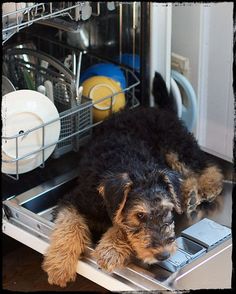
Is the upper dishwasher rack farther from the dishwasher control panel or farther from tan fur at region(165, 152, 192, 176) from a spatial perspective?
the dishwasher control panel

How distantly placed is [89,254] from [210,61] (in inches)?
31.0

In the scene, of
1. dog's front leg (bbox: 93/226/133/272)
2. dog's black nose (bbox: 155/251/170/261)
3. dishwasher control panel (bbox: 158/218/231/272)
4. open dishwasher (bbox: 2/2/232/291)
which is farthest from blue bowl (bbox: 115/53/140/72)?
dog's black nose (bbox: 155/251/170/261)

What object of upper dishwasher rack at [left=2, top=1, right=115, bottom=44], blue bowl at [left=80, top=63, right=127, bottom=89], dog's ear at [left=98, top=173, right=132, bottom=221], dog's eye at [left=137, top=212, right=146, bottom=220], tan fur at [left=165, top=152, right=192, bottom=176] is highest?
upper dishwasher rack at [left=2, top=1, right=115, bottom=44]

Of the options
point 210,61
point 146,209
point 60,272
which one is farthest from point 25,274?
point 210,61

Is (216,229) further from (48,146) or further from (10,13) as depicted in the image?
(10,13)

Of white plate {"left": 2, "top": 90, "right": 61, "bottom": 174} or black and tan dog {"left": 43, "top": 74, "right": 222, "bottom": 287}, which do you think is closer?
black and tan dog {"left": 43, "top": 74, "right": 222, "bottom": 287}

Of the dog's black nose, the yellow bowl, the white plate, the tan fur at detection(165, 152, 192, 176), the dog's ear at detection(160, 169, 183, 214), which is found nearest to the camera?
the dog's black nose

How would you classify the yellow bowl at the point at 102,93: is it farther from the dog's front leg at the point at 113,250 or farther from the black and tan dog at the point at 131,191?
the dog's front leg at the point at 113,250

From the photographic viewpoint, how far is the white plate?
192 cm

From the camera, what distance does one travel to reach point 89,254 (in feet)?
5.80

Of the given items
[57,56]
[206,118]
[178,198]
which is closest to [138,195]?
[178,198]

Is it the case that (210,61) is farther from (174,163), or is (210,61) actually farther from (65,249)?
(65,249)

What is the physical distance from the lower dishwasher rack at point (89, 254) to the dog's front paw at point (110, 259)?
0.02 meters

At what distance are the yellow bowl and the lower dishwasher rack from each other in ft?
0.76
